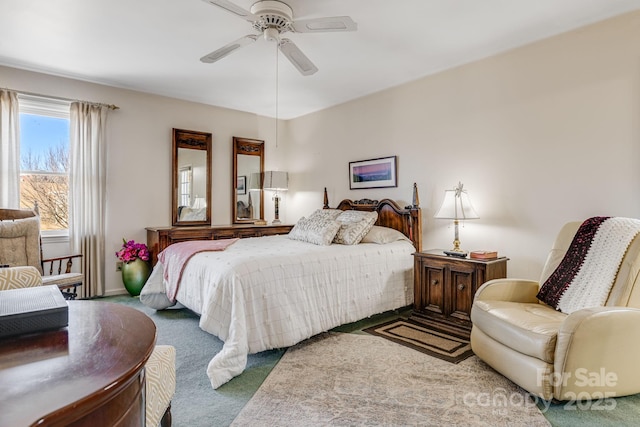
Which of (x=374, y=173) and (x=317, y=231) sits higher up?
(x=374, y=173)

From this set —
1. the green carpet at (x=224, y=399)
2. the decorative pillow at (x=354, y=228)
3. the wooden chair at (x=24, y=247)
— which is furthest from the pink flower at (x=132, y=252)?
the decorative pillow at (x=354, y=228)

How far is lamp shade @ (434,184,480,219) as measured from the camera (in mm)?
3379

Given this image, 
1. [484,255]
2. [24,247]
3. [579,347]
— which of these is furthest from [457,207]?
[24,247]

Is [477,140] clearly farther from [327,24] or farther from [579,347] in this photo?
[579,347]

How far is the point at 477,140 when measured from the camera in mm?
3576

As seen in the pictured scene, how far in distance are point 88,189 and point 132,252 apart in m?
0.89

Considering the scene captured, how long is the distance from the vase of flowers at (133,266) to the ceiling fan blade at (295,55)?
2.89 m

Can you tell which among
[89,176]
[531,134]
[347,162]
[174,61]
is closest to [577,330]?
[531,134]

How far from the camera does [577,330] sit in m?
1.87

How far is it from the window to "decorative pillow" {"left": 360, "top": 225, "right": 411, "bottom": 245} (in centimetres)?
352

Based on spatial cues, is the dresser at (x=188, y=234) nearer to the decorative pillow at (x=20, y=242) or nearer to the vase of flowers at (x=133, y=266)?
the vase of flowers at (x=133, y=266)

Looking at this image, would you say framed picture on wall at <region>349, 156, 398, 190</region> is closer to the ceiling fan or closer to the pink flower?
the ceiling fan

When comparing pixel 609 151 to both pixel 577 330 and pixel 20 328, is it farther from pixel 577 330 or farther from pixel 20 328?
pixel 20 328

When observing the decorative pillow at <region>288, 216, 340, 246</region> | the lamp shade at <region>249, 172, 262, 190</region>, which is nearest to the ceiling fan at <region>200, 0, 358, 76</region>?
the decorative pillow at <region>288, 216, 340, 246</region>
